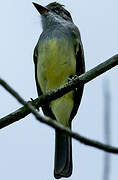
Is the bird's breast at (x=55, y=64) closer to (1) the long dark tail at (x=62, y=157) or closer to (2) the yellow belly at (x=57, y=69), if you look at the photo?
(2) the yellow belly at (x=57, y=69)

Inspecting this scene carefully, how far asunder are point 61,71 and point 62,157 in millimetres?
1022

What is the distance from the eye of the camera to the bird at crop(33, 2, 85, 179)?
599cm

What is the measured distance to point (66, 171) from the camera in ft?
17.8

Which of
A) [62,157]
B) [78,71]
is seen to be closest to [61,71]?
[78,71]

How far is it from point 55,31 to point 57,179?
227cm

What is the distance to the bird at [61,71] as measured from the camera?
236 inches

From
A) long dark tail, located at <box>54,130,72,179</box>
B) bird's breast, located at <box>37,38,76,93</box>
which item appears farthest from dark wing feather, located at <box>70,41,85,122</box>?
long dark tail, located at <box>54,130,72,179</box>

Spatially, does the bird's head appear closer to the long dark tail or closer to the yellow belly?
the yellow belly

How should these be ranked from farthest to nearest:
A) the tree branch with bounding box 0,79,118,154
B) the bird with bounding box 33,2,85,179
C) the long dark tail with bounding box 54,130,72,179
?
the bird with bounding box 33,2,85,179
the long dark tail with bounding box 54,130,72,179
the tree branch with bounding box 0,79,118,154

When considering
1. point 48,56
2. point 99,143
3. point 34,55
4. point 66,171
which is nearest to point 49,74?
point 48,56

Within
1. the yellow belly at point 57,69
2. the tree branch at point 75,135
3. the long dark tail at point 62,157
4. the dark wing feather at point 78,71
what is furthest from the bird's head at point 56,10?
the tree branch at point 75,135

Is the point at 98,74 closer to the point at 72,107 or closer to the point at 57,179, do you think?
the point at 57,179

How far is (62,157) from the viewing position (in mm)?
5844

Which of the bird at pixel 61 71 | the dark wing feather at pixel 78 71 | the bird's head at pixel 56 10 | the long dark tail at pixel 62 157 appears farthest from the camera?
the bird's head at pixel 56 10
